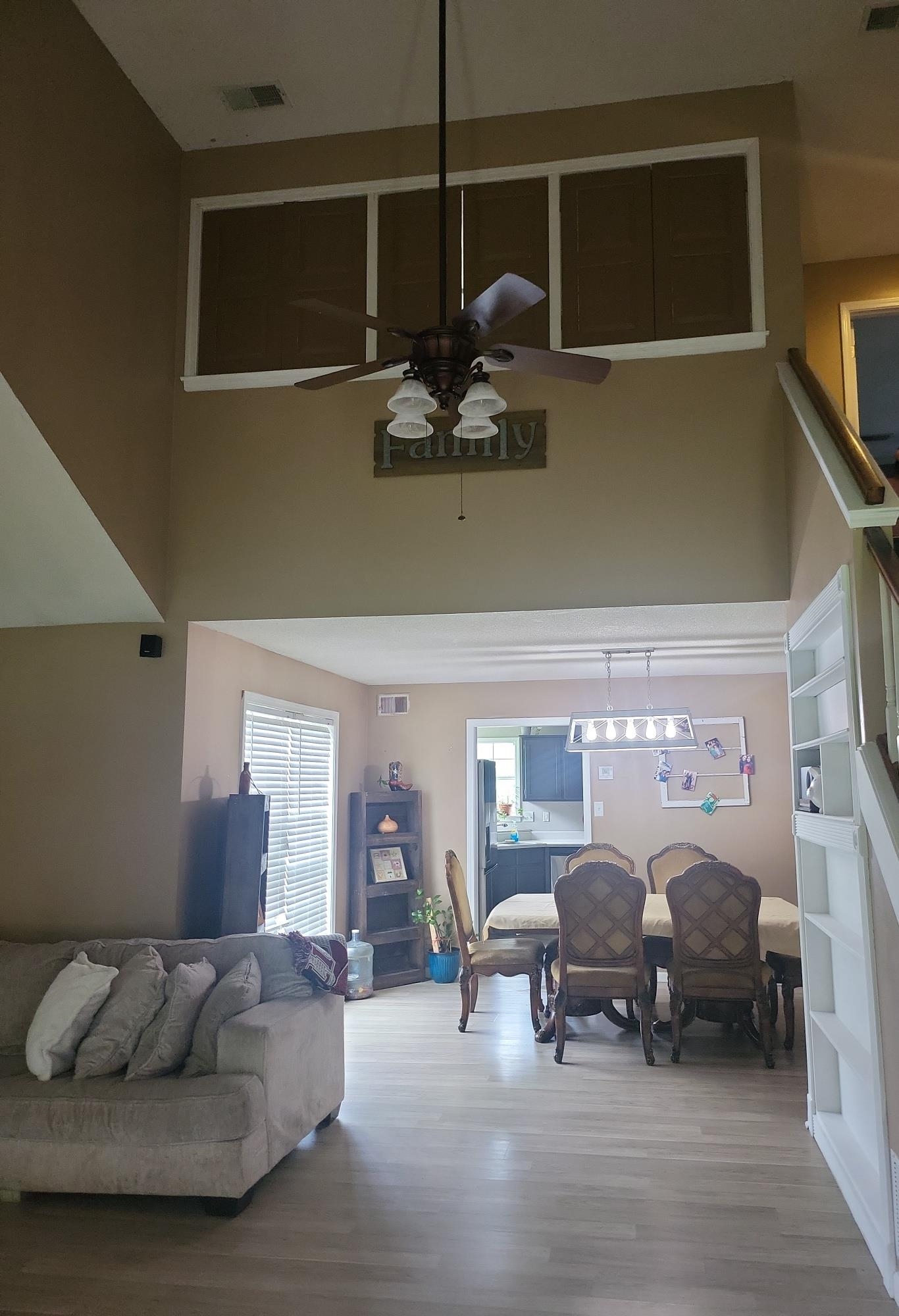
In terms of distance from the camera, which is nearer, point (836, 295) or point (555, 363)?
point (555, 363)

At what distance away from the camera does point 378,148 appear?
5.06 metres

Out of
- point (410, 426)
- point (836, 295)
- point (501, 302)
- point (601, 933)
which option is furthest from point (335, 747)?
point (501, 302)

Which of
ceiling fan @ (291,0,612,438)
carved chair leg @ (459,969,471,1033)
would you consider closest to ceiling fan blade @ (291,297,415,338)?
ceiling fan @ (291,0,612,438)

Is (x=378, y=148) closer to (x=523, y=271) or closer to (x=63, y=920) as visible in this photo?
(x=523, y=271)

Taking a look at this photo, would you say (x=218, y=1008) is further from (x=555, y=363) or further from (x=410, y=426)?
(x=555, y=363)

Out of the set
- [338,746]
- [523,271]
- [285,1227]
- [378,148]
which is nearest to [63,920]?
[285,1227]

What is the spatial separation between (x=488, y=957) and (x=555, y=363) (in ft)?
13.4

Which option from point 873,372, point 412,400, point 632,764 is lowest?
point 632,764

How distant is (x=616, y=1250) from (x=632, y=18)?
504 centimetres

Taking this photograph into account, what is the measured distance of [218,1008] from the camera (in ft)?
12.5

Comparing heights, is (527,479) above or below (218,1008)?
above

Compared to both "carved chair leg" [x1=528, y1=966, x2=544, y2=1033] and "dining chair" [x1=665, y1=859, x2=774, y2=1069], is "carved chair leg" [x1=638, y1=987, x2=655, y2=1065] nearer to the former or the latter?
"dining chair" [x1=665, y1=859, x2=774, y2=1069]

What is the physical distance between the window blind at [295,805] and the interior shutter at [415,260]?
7.59 ft

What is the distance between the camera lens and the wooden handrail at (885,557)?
278cm
